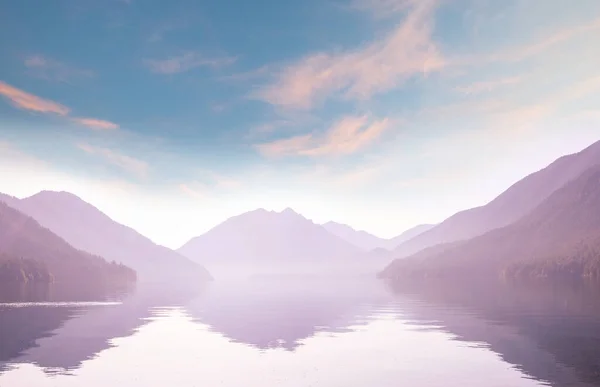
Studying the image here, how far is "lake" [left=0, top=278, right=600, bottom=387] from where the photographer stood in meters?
49.0

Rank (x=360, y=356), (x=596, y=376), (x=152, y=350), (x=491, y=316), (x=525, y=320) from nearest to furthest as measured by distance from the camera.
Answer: (x=596, y=376), (x=360, y=356), (x=152, y=350), (x=525, y=320), (x=491, y=316)

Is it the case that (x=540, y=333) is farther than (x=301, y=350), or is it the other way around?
(x=540, y=333)

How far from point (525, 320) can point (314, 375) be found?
182 feet

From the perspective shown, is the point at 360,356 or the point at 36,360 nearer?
the point at 36,360

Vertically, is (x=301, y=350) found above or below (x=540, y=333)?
above

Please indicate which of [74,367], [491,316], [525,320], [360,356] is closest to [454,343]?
[360,356]

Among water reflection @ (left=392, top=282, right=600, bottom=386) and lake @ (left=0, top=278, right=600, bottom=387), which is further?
water reflection @ (left=392, top=282, right=600, bottom=386)

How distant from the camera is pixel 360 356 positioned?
60406mm

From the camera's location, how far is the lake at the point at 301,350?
49.0 m

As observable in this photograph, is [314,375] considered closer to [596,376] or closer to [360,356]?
[360,356]

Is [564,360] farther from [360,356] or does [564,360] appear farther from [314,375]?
[314,375]

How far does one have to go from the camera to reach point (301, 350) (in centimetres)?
6456

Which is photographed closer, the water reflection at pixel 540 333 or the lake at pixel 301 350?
the lake at pixel 301 350

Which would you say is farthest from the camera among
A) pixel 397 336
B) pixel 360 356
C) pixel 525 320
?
pixel 525 320
